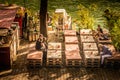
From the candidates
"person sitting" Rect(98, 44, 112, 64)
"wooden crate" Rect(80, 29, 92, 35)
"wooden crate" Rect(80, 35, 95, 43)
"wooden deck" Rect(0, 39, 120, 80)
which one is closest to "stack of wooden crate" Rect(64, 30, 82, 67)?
"wooden deck" Rect(0, 39, 120, 80)

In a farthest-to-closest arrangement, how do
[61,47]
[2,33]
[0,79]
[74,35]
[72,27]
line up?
[72,27]
[74,35]
[61,47]
[2,33]
[0,79]

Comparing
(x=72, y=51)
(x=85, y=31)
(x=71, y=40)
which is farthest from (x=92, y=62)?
(x=85, y=31)

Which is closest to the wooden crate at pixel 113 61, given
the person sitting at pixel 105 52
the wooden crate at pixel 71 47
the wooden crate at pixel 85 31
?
the person sitting at pixel 105 52

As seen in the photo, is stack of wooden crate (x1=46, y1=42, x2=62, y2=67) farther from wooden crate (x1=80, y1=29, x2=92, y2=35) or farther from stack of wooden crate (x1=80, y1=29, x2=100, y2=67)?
wooden crate (x1=80, y1=29, x2=92, y2=35)

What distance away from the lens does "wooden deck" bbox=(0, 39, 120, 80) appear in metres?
15.6

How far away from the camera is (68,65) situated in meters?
16.7

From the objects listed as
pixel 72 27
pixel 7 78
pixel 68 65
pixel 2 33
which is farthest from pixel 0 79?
pixel 72 27

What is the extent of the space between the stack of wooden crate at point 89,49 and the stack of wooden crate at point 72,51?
45 centimetres

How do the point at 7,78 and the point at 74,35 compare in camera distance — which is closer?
the point at 7,78

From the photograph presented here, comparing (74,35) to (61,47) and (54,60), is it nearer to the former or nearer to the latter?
(61,47)

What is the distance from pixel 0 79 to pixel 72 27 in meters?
9.74

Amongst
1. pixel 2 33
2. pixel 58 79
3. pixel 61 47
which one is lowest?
pixel 58 79

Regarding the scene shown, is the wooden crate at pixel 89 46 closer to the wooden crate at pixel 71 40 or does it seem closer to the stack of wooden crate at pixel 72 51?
the stack of wooden crate at pixel 72 51

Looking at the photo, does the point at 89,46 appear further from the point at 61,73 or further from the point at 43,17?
the point at 43,17
